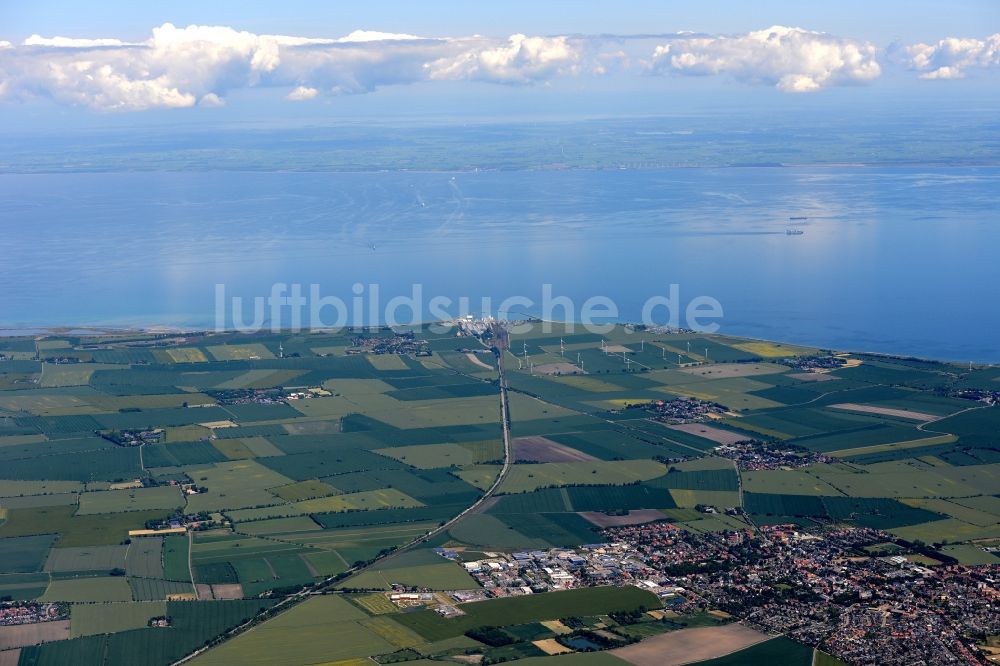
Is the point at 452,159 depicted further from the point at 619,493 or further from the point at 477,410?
the point at 619,493

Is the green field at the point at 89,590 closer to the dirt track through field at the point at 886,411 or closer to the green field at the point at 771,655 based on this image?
the green field at the point at 771,655

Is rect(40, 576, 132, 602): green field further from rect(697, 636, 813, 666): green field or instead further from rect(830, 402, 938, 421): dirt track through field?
rect(830, 402, 938, 421): dirt track through field

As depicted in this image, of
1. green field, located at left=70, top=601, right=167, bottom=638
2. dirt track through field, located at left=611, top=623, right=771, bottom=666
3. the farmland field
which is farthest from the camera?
the farmland field

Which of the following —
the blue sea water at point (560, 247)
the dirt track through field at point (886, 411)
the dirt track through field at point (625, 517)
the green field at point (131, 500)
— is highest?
the blue sea water at point (560, 247)

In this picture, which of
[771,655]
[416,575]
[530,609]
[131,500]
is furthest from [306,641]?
[131,500]

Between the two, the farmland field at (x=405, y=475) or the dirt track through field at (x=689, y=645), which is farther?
the farmland field at (x=405, y=475)

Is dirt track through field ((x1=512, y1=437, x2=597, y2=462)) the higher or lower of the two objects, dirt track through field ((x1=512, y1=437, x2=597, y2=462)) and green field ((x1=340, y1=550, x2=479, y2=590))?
the higher

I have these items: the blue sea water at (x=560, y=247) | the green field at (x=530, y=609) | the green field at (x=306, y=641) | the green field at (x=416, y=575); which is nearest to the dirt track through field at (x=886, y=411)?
the blue sea water at (x=560, y=247)

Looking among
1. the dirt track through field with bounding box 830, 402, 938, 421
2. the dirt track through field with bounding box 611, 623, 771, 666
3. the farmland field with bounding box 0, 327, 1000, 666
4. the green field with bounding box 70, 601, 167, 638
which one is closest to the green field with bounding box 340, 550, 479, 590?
the farmland field with bounding box 0, 327, 1000, 666

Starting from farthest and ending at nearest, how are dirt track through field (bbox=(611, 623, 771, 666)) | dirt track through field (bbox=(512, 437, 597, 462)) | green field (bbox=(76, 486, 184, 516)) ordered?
dirt track through field (bbox=(512, 437, 597, 462)) → green field (bbox=(76, 486, 184, 516)) → dirt track through field (bbox=(611, 623, 771, 666))
